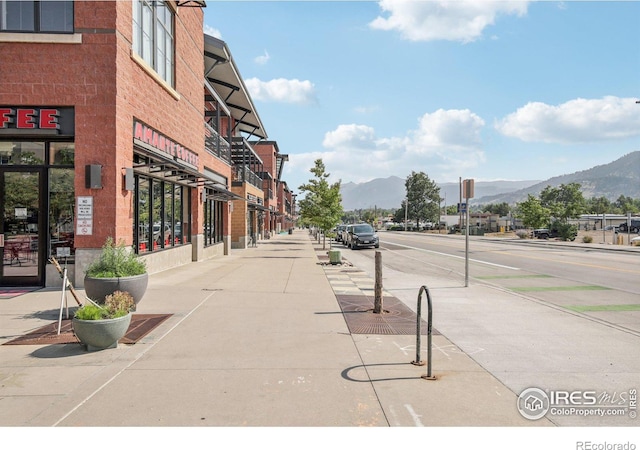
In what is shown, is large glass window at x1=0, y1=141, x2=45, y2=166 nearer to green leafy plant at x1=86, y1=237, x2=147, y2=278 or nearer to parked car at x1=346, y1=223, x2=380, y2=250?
green leafy plant at x1=86, y1=237, x2=147, y2=278

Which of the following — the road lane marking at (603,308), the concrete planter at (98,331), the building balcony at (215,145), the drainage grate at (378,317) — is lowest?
the road lane marking at (603,308)

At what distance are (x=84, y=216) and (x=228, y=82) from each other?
1970 cm

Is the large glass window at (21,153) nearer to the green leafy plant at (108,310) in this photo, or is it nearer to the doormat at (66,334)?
the doormat at (66,334)

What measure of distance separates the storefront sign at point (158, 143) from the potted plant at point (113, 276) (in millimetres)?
5059

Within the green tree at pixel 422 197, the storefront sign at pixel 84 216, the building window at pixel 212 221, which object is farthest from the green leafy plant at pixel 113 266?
the green tree at pixel 422 197

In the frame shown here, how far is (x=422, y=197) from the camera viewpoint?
124 m

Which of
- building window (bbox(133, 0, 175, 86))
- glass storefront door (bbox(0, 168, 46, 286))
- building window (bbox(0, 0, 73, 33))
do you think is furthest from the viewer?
building window (bbox(133, 0, 175, 86))

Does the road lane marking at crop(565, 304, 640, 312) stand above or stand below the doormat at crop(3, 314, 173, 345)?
below

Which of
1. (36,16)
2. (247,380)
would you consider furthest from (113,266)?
(36,16)

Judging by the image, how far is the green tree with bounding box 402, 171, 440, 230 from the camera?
4825 inches

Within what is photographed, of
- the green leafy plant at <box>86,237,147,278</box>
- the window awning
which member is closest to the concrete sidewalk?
the green leafy plant at <box>86,237,147,278</box>

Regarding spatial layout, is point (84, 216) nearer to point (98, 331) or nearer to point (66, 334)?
point (66, 334)

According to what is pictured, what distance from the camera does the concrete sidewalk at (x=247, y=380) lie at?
411 centimetres

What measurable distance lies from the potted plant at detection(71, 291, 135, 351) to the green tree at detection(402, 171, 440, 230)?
120 metres
